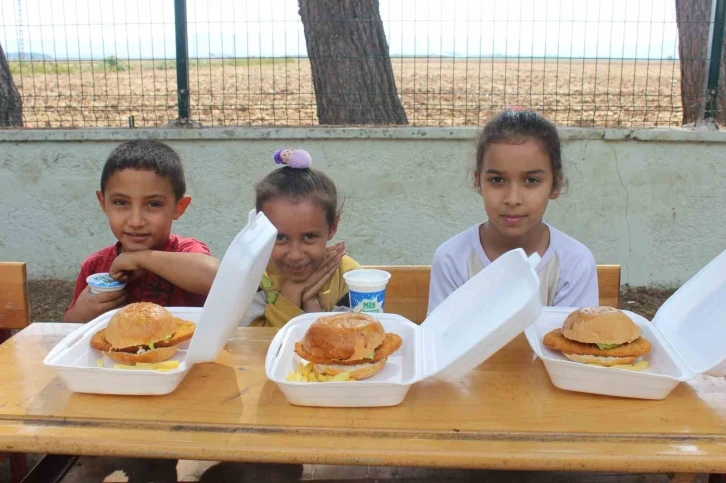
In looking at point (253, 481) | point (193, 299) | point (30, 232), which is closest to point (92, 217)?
point (30, 232)

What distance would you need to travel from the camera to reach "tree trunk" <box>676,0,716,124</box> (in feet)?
17.0

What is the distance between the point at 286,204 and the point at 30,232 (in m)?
3.78

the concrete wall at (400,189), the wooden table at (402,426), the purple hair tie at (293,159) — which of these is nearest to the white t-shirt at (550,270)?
the purple hair tie at (293,159)

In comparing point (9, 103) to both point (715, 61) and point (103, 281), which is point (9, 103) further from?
point (715, 61)

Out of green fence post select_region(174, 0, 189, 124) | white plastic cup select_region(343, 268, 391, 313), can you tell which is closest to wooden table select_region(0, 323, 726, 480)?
white plastic cup select_region(343, 268, 391, 313)

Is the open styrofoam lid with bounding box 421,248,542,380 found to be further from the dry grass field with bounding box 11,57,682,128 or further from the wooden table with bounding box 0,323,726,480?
the dry grass field with bounding box 11,57,682,128

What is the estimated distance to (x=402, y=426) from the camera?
4.96 ft

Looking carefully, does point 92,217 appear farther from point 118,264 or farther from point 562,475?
point 562,475

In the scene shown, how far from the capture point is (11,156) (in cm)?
528

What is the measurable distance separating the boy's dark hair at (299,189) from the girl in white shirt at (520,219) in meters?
0.51

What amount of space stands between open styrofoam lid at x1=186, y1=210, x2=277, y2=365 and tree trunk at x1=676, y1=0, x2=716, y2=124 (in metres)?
4.66

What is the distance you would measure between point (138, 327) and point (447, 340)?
80 centimetres

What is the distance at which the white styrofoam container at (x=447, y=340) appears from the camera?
4.91 feet

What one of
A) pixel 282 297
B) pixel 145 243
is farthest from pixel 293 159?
pixel 145 243
